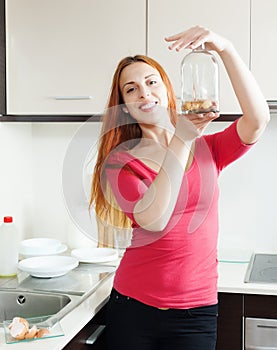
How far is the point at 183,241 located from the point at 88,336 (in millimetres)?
424

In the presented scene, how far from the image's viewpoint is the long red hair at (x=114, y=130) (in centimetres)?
177

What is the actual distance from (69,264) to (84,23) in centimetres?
91

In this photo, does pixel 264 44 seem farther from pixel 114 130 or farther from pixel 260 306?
pixel 260 306

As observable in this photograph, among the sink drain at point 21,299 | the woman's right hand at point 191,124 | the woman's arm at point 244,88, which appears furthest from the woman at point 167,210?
the sink drain at point 21,299

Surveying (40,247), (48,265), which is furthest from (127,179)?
(40,247)

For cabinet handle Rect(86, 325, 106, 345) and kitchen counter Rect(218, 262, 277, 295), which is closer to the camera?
cabinet handle Rect(86, 325, 106, 345)

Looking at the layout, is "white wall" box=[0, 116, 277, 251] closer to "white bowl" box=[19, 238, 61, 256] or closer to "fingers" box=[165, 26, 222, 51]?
"white bowl" box=[19, 238, 61, 256]

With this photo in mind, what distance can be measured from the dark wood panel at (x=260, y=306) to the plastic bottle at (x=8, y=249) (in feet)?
2.77

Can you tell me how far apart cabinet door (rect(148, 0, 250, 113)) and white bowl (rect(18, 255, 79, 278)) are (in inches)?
29.6

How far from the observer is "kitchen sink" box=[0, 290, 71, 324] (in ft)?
6.37

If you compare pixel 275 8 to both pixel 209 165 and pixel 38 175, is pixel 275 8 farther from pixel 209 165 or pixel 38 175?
pixel 38 175

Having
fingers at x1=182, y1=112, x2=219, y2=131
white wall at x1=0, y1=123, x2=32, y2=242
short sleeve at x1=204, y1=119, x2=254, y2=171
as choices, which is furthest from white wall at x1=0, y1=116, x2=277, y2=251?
fingers at x1=182, y1=112, x2=219, y2=131

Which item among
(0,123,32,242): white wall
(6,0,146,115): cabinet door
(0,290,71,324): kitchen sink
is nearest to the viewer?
(0,290,71,324): kitchen sink

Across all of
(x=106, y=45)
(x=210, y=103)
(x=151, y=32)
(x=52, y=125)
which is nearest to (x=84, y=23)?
(x=106, y=45)
